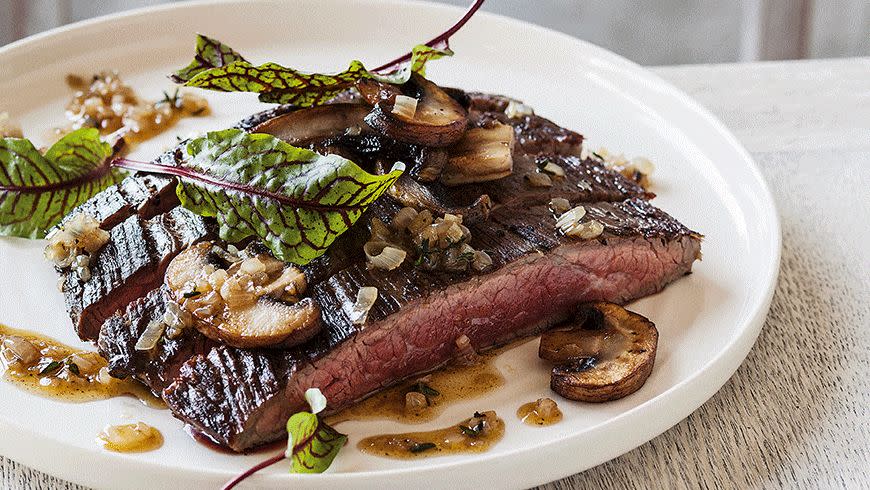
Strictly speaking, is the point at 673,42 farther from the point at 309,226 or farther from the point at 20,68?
the point at 309,226

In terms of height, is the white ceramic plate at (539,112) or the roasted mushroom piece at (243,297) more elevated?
the roasted mushroom piece at (243,297)

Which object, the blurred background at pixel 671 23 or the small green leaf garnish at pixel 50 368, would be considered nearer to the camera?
the small green leaf garnish at pixel 50 368

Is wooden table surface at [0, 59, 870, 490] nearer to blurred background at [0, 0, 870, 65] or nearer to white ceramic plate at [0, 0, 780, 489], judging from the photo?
white ceramic plate at [0, 0, 780, 489]

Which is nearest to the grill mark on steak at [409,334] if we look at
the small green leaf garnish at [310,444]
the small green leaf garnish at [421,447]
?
the small green leaf garnish at [310,444]

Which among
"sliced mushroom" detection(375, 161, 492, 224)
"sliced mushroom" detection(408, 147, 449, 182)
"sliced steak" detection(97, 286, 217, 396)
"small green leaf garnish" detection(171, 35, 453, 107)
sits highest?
"small green leaf garnish" detection(171, 35, 453, 107)

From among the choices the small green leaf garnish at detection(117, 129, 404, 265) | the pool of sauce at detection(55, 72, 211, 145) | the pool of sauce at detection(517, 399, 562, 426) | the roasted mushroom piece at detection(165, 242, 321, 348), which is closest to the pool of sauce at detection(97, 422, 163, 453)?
the roasted mushroom piece at detection(165, 242, 321, 348)

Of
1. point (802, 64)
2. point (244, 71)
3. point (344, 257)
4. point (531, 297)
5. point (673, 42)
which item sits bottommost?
point (673, 42)

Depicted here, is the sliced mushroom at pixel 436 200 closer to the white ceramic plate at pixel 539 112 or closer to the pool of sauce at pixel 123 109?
the white ceramic plate at pixel 539 112

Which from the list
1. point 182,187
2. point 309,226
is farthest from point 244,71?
point 309,226
